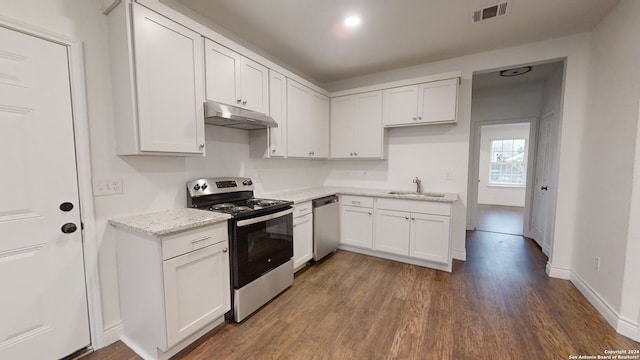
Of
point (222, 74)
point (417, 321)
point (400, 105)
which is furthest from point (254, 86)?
point (417, 321)

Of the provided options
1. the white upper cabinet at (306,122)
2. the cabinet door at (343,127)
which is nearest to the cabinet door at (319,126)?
the white upper cabinet at (306,122)

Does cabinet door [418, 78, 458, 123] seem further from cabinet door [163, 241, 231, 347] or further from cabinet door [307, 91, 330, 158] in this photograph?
cabinet door [163, 241, 231, 347]

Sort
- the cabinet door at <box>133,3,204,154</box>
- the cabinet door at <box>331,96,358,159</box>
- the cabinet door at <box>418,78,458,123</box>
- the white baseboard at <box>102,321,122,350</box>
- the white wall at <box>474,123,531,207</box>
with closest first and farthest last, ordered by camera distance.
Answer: the cabinet door at <box>133,3,204,154</box>, the white baseboard at <box>102,321,122,350</box>, the cabinet door at <box>418,78,458,123</box>, the cabinet door at <box>331,96,358,159</box>, the white wall at <box>474,123,531,207</box>

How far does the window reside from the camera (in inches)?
300

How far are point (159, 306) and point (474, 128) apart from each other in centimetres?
540

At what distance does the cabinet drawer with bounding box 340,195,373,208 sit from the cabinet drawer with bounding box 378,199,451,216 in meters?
0.16

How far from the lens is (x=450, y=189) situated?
346cm

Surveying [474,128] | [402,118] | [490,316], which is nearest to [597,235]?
[490,316]

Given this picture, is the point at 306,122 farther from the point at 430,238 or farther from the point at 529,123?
the point at 529,123

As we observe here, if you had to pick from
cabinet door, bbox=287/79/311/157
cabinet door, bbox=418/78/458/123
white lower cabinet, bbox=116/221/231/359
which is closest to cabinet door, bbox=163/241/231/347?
white lower cabinet, bbox=116/221/231/359

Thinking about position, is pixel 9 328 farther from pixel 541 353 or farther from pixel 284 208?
pixel 541 353

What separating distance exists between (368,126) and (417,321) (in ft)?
8.38

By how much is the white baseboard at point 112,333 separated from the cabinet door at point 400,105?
11.7 feet

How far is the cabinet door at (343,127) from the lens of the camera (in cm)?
383
